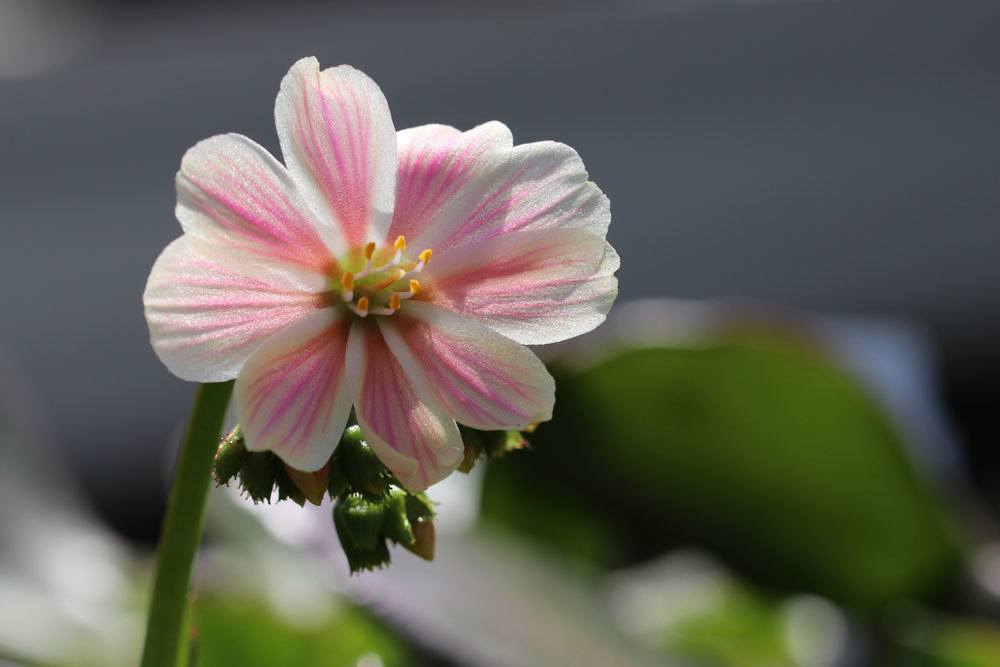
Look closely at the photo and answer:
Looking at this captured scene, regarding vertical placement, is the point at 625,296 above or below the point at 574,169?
below

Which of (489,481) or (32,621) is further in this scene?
(489,481)

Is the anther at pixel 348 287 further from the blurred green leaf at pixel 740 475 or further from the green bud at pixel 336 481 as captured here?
the blurred green leaf at pixel 740 475

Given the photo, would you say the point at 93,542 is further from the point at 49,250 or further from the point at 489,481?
the point at 49,250

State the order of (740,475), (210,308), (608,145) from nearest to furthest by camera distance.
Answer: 1. (210,308)
2. (740,475)
3. (608,145)

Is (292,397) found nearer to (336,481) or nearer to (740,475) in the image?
(336,481)

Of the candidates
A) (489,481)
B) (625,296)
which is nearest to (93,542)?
(489,481)

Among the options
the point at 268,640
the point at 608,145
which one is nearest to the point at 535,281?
the point at 268,640

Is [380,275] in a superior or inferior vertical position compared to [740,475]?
superior
